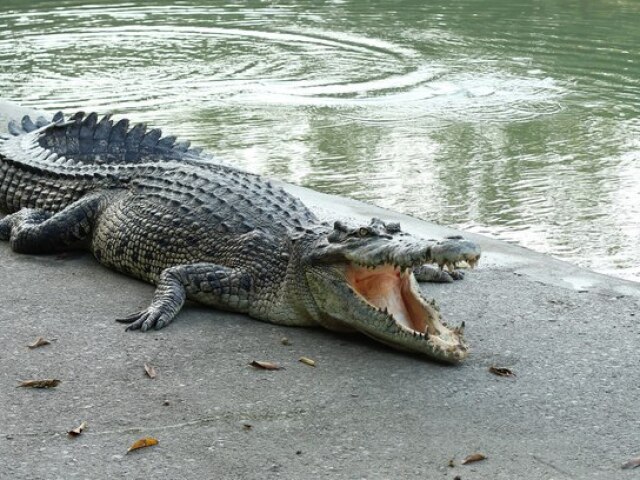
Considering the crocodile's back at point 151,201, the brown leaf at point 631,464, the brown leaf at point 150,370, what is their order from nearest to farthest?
the brown leaf at point 631,464 → the brown leaf at point 150,370 → the crocodile's back at point 151,201

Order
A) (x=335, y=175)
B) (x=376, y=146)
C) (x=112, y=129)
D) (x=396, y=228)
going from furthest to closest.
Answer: (x=376, y=146)
(x=335, y=175)
(x=112, y=129)
(x=396, y=228)

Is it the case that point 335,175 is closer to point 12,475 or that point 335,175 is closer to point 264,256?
point 264,256

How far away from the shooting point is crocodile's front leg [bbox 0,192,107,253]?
6.00 meters

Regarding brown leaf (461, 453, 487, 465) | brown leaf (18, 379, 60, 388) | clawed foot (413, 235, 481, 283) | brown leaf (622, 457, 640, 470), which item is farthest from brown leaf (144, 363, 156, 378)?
brown leaf (622, 457, 640, 470)

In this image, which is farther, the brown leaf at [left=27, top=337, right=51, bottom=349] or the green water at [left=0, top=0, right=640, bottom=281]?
the green water at [left=0, top=0, right=640, bottom=281]

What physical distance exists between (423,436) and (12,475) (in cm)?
149

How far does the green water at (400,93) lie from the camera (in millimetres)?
8234

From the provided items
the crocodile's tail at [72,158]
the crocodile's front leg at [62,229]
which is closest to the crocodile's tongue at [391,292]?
the crocodile's tail at [72,158]

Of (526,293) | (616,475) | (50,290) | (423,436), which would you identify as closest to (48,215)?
(50,290)

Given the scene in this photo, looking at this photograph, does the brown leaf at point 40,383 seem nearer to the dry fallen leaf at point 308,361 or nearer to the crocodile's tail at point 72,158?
the dry fallen leaf at point 308,361

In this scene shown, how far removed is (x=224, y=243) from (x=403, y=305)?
1091 millimetres

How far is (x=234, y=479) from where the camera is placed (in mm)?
3572

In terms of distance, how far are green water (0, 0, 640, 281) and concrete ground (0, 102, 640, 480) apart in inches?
78.4

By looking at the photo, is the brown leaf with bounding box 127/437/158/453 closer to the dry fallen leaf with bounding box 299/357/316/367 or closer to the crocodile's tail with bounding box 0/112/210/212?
Answer: the dry fallen leaf with bounding box 299/357/316/367
